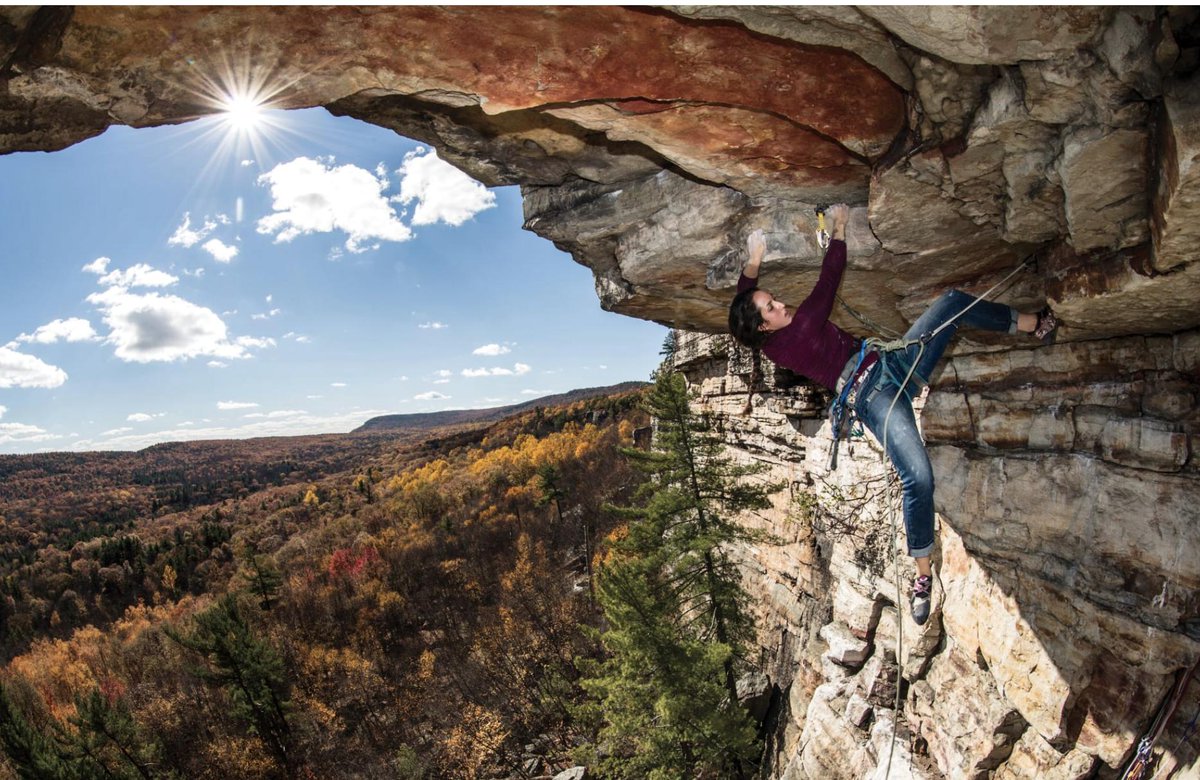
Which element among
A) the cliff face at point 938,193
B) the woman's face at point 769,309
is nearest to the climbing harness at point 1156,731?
the cliff face at point 938,193

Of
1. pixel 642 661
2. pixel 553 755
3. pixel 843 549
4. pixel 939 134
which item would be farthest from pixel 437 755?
pixel 939 134

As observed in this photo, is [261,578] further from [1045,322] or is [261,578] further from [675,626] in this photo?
[1045,322]

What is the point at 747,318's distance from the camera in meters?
3.96

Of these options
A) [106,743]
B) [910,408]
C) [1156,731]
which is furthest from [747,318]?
[106,743]

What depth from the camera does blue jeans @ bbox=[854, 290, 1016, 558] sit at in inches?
143

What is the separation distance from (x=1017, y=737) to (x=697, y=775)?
9.18 m

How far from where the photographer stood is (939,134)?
332cm

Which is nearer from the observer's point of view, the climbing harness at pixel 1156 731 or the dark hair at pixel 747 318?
the dark hair at pixel 747 318

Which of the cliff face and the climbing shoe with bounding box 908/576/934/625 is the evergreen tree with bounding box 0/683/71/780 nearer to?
the cliff face

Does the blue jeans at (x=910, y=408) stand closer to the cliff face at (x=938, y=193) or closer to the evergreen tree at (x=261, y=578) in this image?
the cliff face at (x=938, y=193)

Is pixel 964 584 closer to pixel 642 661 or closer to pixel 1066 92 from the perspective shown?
pixel 1066 92

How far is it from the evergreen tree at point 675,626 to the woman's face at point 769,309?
8730 mm

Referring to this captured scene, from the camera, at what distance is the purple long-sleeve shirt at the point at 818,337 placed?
389cm

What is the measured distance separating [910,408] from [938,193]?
1.60 metres
